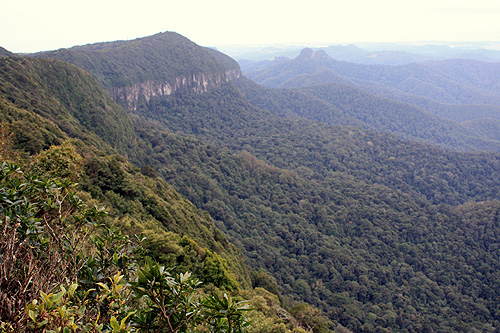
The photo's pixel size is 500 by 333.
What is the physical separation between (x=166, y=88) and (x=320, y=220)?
320 ft

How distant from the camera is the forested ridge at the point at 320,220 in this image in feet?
95.3

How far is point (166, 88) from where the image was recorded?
136 meters

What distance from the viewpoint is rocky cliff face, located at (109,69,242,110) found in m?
110

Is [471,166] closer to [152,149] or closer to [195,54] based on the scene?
[152,149]

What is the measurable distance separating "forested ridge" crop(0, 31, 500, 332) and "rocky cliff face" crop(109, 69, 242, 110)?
3.52 metres

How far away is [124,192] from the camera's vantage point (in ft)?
94.1

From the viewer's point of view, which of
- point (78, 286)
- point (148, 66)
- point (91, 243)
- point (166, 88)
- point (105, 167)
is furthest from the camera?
point (166, 88)

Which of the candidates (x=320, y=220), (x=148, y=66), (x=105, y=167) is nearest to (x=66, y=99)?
(x=105, y=167)

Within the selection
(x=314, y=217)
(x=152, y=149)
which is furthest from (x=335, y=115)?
(x=152, y=149)

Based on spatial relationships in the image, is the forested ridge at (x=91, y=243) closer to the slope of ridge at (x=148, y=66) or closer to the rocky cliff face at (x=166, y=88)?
the slope of ridge at (x=148, y=66)

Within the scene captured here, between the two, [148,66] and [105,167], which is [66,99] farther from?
[148,66]

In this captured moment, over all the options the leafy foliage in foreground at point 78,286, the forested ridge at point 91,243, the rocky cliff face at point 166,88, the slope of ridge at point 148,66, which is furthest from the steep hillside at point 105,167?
the rocky cliff face at point 166,88

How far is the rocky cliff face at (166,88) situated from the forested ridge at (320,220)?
352 centimetres

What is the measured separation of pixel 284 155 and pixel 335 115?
99394 millimetres
